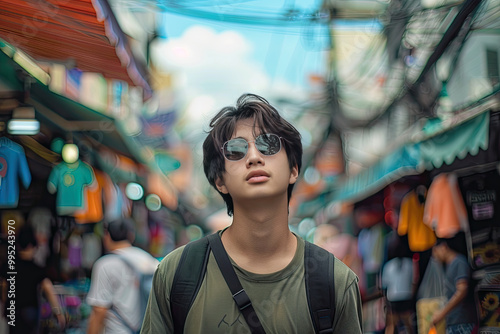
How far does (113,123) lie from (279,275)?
16.0ft

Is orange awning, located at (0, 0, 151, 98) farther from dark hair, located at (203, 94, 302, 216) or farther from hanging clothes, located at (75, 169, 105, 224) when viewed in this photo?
dark hair, located at (203, 94, 302, 216)

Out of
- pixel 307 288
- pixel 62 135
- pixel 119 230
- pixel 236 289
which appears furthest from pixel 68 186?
pixel 307 288

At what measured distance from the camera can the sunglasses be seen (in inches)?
88.0

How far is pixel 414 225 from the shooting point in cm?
686

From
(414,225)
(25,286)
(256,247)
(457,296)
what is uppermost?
A: (256,247)

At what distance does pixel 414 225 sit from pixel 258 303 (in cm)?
524

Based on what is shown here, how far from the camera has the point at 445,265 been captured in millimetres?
6176

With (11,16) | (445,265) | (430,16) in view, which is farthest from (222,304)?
(430,16)

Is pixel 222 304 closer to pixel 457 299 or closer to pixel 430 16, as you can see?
pixel 457 299

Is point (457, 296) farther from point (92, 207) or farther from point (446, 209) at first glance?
point (92, 207)

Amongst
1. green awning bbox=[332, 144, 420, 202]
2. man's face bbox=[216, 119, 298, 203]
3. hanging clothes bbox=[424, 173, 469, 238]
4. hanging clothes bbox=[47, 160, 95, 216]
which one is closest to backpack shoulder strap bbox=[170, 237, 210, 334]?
man's face bbox=[216, 119, 298, 203]

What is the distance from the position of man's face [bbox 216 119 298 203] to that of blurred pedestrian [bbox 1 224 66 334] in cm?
346

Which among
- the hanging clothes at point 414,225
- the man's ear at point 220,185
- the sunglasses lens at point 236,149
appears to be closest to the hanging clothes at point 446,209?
the hanging clothes at point 414,225

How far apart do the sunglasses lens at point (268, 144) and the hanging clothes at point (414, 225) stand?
500 cm
